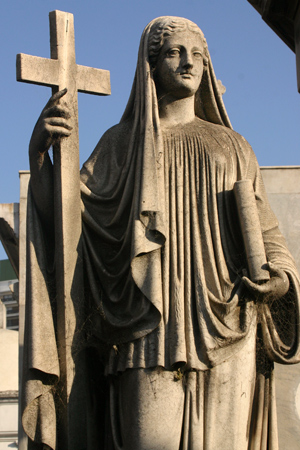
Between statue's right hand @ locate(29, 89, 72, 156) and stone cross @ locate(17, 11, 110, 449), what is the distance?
0.15m

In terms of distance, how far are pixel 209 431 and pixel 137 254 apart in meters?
1.69

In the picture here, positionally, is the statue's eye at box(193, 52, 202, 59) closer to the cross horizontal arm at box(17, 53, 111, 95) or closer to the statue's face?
the statue's face

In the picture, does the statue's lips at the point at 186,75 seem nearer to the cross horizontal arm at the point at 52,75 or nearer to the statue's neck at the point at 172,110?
the statue's neck at the point at 172,110

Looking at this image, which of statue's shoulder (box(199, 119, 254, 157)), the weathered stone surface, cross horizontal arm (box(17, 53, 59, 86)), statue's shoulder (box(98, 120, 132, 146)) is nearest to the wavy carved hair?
statue's shoulder (box(98, 120, 132, 146))

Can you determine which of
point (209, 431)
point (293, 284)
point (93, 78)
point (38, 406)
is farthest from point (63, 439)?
point (93, 78)

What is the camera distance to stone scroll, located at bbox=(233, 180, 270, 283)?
10.8 metres

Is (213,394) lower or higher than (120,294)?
lower

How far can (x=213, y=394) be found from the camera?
10.5m

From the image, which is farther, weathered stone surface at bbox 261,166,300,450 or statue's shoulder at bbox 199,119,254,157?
weathered stone surface at bbox 261,166,300,450

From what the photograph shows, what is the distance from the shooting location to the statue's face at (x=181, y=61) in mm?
11602

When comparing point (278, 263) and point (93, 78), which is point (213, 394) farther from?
point (93, 78)

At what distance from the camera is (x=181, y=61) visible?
1160 centimetres

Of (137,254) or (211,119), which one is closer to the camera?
(137,254)

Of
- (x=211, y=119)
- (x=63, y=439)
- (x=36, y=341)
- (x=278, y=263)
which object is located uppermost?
(x=211, y=119)
